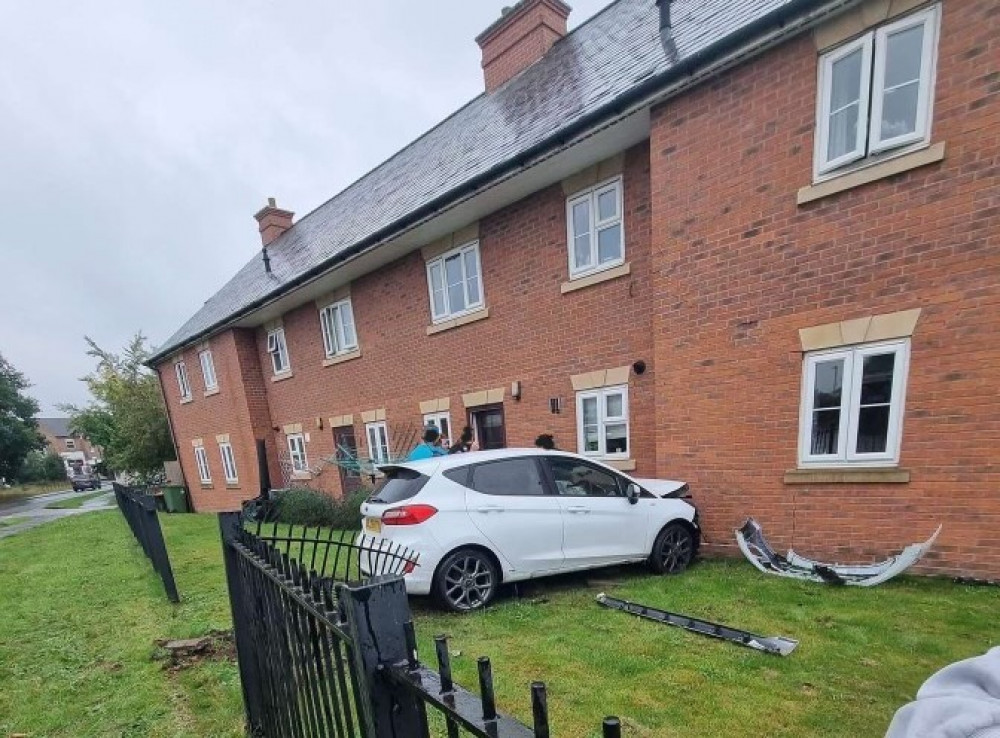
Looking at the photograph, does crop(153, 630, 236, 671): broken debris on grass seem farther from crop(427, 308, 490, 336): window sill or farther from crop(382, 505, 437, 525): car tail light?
crop(427, 308, 490, 336): window sill

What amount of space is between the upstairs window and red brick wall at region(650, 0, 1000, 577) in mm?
123

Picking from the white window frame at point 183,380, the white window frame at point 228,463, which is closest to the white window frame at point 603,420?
the white window frame at point 228,463

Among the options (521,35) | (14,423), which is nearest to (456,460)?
(521,35)

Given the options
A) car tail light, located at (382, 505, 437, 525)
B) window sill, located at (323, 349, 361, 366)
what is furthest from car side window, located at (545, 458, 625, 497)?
window sill, located at (323, 349, 361, 366)

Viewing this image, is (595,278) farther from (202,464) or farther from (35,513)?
(35,513)

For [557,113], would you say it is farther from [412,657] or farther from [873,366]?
[412,657]

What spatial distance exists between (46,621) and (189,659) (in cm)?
273

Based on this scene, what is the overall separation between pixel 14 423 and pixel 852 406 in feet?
189

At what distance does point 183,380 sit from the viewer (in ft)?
58.9

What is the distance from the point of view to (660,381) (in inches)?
245

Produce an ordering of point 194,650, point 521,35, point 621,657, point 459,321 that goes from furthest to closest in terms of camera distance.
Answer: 1. point 521,35
2. point 459,321
3. point 194,650
4. point 621,657

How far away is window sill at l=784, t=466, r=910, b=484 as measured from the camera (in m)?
4.75

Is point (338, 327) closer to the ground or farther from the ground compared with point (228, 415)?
farther from the ground

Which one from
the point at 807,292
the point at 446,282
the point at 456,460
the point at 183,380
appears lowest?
the point at 456,460
